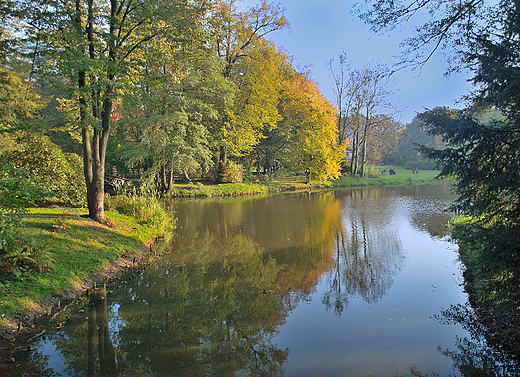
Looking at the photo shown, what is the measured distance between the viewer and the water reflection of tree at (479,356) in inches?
157

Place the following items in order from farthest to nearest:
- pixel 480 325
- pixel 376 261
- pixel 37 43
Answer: pixel 376 261
pixel 37 43
pixel 480 325

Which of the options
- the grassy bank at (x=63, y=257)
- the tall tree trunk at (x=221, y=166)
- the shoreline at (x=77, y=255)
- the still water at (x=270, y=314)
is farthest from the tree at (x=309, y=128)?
the grassy bank at (x=63, y=257)

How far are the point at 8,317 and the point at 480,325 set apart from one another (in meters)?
7.03

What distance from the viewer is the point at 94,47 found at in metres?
8.59

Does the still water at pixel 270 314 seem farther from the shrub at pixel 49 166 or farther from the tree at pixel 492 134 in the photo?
the shrub at pixel 49 166

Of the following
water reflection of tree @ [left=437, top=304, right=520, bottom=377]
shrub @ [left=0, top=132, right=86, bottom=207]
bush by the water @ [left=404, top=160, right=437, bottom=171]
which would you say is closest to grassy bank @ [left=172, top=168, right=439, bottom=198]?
shrub @ [left=0, top=132, right=86, bottom=207]

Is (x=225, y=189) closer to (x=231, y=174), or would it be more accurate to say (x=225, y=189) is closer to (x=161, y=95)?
(x=231, y=174)

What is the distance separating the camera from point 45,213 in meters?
8.87

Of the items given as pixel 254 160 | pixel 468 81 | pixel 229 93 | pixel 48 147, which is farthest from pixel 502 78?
pixel 254 160

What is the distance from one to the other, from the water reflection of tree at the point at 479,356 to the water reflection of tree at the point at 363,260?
1.64 meters

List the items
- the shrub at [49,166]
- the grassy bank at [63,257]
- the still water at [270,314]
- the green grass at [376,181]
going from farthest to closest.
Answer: the green grass at [376,181], the shrub at [49,166], the grassy bank at [63,257], the still water at [270,314]

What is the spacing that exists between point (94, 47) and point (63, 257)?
17.6 feet

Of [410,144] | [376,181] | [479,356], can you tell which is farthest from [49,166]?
[410,144]

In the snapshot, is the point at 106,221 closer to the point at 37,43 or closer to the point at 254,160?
the point at 37,43
